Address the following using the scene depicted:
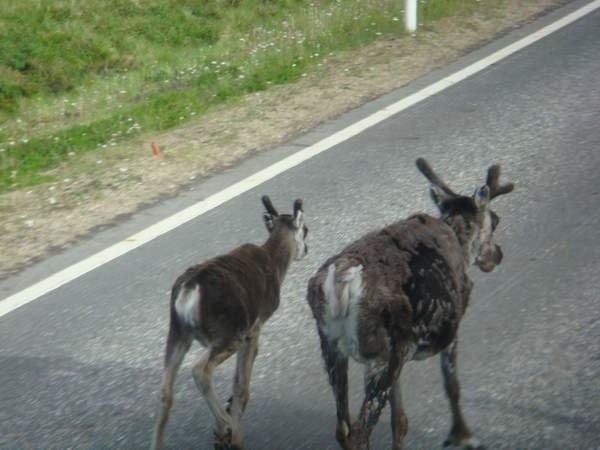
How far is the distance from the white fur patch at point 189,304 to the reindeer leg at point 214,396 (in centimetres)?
18

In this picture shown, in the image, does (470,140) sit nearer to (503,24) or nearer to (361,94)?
(361,94)

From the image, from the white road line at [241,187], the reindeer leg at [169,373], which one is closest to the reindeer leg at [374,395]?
the reindeer leg at [169,373]

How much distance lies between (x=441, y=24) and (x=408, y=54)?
1.29 metres

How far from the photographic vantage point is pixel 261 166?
878 centimetres

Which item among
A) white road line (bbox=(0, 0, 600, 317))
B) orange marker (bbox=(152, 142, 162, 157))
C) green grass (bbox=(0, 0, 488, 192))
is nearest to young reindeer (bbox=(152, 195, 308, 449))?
white road line (bbox=(0, 0, 600, 317))

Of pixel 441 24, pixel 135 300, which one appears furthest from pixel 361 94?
pixel 135 300

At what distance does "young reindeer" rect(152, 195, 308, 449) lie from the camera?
5004 millimetres

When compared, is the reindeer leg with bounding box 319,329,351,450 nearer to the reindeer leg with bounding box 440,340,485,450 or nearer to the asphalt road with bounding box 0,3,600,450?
the asphalt road with bounding box 0,3,600,450

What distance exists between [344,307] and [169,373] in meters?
1.03

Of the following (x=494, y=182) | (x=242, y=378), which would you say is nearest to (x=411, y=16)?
(x=494, y=182)

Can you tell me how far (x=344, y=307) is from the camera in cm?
456

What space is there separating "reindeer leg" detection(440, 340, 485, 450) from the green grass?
468cm

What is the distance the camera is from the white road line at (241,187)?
691 centimetres

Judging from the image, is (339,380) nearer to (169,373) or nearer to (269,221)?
(169,373)
